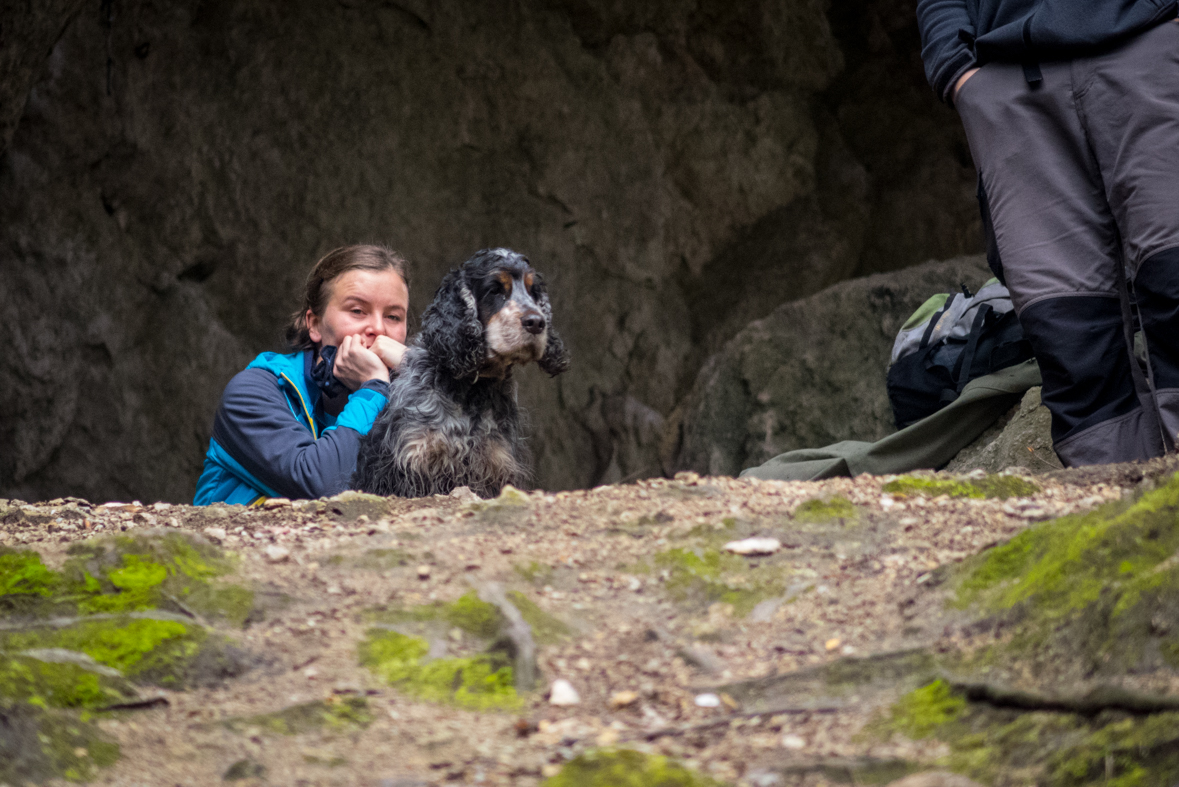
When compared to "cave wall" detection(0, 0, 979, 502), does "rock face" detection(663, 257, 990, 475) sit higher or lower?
lower

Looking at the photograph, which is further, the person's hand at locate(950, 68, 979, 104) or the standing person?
the person's hand at locate(950, 68, 979, 104)

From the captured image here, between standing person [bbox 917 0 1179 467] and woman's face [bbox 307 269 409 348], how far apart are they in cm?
247

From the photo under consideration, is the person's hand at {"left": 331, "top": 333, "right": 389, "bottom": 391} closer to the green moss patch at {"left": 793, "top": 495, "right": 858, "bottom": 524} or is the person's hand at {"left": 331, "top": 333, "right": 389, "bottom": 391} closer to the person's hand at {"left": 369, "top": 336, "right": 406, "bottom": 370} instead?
the person's hand at {"left": 369, "top": 336, "right": 406, "bottom": 370}

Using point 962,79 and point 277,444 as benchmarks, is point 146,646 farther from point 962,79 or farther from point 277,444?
point 962,79

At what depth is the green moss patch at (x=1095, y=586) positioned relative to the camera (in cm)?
153

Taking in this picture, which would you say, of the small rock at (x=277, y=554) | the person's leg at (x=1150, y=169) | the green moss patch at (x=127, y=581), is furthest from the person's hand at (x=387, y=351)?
the person's leg at (x=1150, y=169)

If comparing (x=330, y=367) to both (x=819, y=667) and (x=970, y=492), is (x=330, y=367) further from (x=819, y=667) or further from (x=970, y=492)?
(x=819, y=667)

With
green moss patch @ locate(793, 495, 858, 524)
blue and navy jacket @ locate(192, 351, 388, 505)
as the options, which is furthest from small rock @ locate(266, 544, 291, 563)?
blue and navy jacket @ locate(192, 351, 388, 505)

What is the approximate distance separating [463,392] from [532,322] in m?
0.43

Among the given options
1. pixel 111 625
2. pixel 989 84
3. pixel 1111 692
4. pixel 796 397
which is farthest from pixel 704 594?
pixel 796 397

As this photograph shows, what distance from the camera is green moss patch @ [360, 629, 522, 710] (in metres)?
1.77

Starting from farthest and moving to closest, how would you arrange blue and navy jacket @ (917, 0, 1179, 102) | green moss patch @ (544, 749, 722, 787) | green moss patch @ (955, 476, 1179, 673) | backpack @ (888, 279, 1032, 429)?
1. backpack @ (888, 279, 1032, 429)
2. blue and navy jacket @ (917, 0, 1179, 102)
3. green moss patch @ (955, 476, 1179, 673)
4. green moss patch @ (544, 749, 722, 787)

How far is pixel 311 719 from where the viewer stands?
167cm

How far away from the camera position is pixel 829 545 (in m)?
2.31
